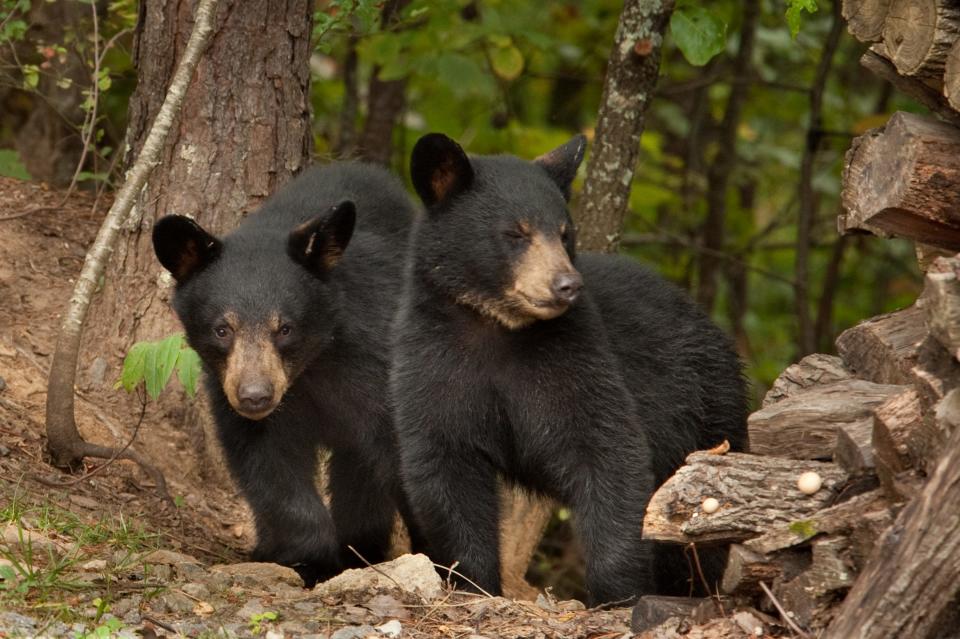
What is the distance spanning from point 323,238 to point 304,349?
1.74ft

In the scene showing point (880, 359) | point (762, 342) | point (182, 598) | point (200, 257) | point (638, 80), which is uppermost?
point (638, 80)

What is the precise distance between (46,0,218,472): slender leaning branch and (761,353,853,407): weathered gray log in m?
3.03

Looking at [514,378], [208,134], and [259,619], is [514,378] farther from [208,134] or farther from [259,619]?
[208,134]

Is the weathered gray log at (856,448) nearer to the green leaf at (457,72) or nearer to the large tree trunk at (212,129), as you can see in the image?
the large tree trunk at (212,129)

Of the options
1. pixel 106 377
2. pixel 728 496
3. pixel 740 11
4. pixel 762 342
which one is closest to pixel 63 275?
pixel 106 377

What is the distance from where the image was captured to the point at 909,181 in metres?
4.12

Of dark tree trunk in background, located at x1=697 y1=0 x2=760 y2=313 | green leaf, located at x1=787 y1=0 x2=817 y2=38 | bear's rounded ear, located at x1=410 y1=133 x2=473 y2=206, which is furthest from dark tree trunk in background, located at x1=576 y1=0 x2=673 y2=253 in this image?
dark tree trunk in background, located at x1=697 y1=0 x2=760 y2=313

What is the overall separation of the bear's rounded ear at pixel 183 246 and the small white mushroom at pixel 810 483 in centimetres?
284

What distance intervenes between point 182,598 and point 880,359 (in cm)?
276

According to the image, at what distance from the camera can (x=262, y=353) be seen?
214 inches

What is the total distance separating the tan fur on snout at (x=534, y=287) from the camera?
4887mm

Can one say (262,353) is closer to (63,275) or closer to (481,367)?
Result: (481,367)

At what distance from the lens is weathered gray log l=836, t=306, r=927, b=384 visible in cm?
442

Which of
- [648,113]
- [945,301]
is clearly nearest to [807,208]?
[648,113]
